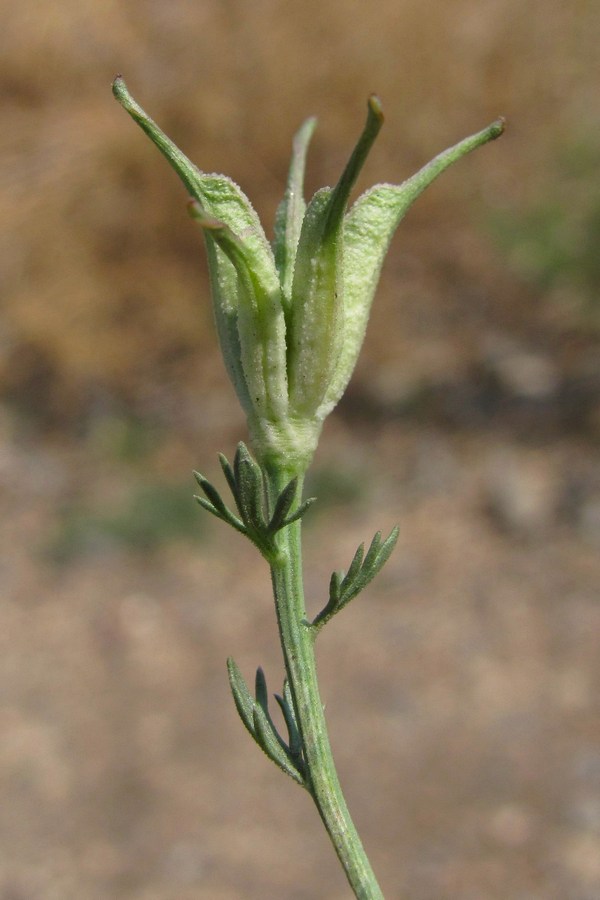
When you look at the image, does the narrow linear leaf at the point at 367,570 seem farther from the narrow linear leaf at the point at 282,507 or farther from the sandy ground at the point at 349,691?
the sandy ground at the point at 349,691

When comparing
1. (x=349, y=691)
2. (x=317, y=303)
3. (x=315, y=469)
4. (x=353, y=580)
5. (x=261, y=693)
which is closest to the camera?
(x=317, y=303)

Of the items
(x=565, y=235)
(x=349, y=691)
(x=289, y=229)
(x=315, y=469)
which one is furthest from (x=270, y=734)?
(x=565, y=235)

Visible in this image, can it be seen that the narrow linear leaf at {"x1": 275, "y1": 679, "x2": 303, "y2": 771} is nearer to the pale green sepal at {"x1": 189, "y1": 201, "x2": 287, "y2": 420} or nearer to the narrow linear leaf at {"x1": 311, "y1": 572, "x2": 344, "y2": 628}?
the narrow linear leaf at {"x1": 311, "y1": 572, "x2": 344, "y2": 628}

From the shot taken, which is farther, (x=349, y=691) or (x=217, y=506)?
(x=349, y=691)

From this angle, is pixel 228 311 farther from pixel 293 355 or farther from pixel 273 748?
pixel 273 748

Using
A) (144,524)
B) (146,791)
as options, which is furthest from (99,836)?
(144,524)

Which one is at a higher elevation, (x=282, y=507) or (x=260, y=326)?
(x=260, y=326)

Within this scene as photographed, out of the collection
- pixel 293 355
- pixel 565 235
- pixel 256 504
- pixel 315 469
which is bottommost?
pixel 256 504

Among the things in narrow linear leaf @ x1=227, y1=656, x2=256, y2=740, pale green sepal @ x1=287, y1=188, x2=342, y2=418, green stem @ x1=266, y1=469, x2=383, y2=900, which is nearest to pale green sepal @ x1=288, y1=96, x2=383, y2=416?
pale green sepal @ x1=287, y1=188, x2=342, y2=418
